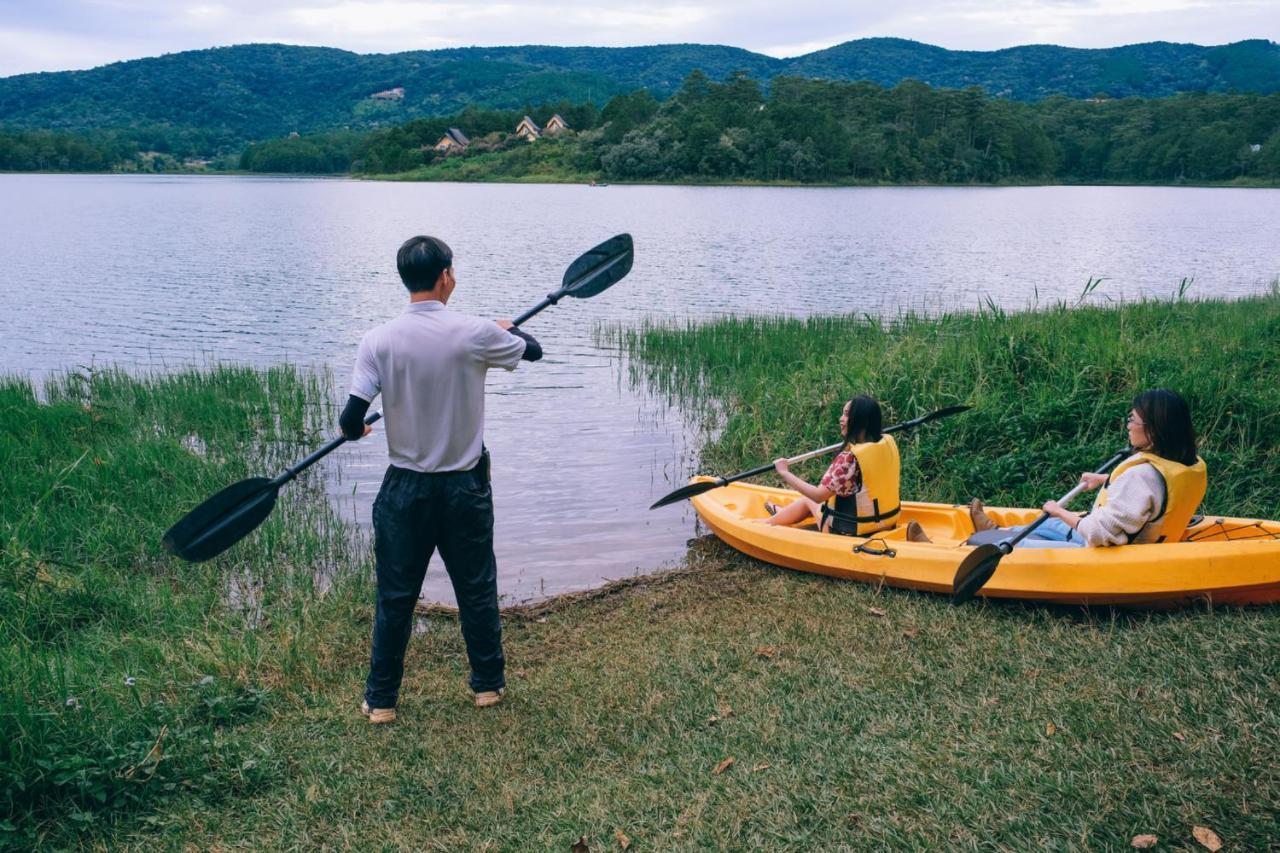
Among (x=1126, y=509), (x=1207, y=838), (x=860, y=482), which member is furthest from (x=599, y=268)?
(x=1207, y=838)

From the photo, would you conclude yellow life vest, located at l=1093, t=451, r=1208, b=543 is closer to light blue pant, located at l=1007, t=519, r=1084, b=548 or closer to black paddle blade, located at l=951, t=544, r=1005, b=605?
light blue pant, located at l=1007, t=519, r=1084, b=548

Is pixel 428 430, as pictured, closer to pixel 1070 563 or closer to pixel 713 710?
pixel 713 710

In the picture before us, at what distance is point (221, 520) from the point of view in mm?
5047

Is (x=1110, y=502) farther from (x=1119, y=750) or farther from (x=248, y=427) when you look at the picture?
(x=248, y=427)

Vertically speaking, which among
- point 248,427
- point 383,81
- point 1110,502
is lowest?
point 248,427

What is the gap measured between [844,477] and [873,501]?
0.25 metres

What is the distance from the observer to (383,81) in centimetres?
15038

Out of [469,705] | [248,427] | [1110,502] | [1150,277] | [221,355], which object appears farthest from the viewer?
[1150,277]

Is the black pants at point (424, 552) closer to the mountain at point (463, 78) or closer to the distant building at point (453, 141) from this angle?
the distant building at point (453, 141)

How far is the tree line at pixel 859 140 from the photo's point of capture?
237ft

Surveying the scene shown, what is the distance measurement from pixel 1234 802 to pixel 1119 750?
0.46 metres

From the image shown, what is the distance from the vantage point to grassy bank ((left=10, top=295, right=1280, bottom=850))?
347cm

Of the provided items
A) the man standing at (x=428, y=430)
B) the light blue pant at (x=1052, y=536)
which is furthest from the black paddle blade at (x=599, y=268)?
the light blue pant at (x=1052, y=536)

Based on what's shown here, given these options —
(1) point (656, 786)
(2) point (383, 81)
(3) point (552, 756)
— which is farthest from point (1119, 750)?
(2) point (383, 81)
